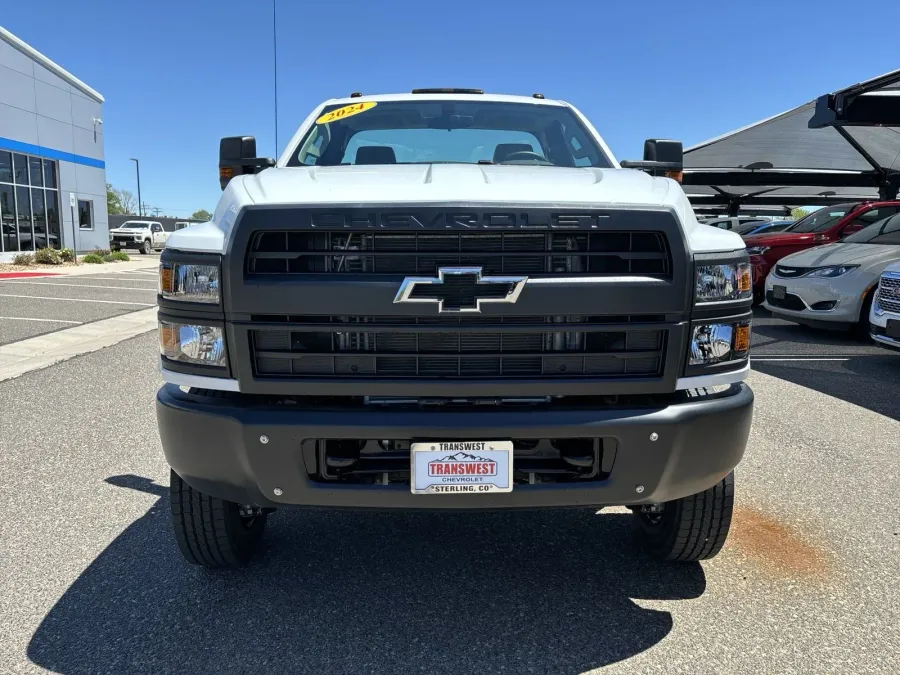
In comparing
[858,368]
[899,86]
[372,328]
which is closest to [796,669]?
[372,328]

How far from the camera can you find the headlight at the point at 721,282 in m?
2.21

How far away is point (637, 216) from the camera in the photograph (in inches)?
85.8

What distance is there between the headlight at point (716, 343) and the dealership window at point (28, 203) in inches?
995

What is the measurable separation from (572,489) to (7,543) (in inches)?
97.3

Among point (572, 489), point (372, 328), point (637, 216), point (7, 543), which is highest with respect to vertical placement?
point (637, 216)

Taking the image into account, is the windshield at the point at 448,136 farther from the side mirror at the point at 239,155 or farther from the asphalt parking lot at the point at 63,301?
the asphalt parking lot at the point at 63,301

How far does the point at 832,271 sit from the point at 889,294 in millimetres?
1930

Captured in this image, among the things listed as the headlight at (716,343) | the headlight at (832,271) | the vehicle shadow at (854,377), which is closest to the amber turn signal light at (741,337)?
the headlight at (716,343)

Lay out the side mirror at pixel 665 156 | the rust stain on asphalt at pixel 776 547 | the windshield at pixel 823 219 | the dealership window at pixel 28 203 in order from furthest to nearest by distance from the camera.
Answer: the dealership window at pixel 28 203 → the windshield at pixel 823 219 → the side mirror at pixel 665 156 → the rust stain on asphalt at pixel 776 547

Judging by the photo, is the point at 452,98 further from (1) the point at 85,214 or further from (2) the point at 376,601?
(1) the point at 85,214

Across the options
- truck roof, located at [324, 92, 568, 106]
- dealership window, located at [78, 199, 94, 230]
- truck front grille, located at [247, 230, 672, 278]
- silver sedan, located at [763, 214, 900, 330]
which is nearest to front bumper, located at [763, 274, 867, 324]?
silver sedan, located at [763, 214, 900, 330]

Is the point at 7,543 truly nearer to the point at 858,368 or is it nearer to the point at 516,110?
the point at 516,110

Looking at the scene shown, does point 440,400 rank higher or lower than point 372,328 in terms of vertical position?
lower

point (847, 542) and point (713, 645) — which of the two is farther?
point (847, 542)
